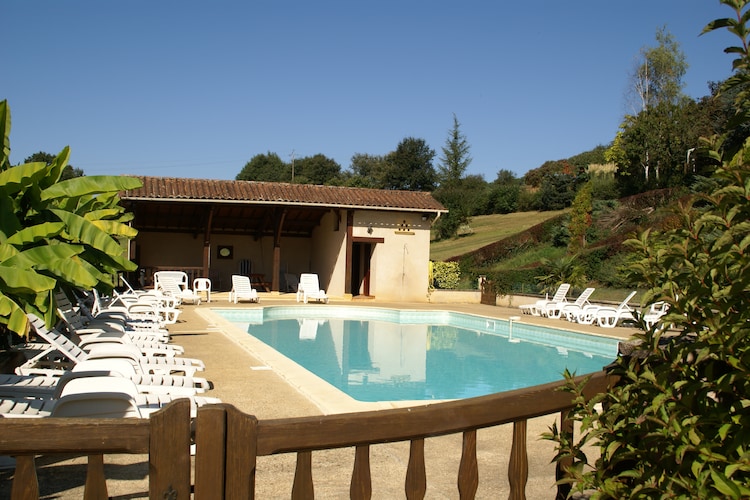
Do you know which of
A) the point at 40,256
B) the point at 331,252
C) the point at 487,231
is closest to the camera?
the point at 40,256

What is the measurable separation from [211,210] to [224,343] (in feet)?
35.6

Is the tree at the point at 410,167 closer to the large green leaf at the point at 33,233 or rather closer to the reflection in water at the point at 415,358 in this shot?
the reflection in water at the point at 415,358

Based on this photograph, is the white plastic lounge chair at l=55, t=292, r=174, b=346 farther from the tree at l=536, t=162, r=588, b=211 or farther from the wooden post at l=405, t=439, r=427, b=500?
the tree at l=536, t=162, r=588, b=211

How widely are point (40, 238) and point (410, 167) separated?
57818 mm

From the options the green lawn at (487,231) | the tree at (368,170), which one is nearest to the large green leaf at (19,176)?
the green lawn at (487,231)

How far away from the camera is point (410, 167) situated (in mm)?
59938

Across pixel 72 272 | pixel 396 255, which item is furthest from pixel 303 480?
pixel 396 255

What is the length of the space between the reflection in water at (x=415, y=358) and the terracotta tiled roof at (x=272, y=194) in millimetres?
5225

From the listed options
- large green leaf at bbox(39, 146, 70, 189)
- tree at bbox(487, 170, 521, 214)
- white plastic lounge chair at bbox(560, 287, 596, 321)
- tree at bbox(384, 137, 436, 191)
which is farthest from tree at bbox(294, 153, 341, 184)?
large green leaf at bbox(39, 146, 70, 189)

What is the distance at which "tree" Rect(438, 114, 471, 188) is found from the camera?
165 ft

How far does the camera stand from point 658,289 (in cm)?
178

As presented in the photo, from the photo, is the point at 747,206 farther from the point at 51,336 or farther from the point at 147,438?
the point at 51,336

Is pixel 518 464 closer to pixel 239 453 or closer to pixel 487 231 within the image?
pixel 239 453

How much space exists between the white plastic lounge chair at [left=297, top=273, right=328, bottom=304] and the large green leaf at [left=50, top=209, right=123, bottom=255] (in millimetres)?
16106
